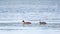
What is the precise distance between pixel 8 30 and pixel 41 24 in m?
0.99

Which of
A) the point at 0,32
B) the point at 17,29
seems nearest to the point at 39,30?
the point at 17,29

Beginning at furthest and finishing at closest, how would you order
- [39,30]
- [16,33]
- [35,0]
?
[35,0] → [39,30] → [16,33]

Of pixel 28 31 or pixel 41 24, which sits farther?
pixel 41 24

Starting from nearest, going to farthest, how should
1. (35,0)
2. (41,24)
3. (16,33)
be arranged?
(16,33) < (41,24) < (35,0)

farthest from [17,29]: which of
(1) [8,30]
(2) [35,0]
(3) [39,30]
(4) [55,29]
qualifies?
(2) [35,0]

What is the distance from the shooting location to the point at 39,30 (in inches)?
166

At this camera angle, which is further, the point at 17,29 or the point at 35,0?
the point at 35,0

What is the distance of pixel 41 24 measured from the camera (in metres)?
4.83

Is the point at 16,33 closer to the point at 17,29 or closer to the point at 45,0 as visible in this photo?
the point at 17,29

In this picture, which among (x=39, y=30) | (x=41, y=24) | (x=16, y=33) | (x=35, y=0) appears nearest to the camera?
(x=16, y=33)

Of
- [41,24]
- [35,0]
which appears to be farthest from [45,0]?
[41,24]

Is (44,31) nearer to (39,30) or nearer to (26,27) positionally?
(39,30)

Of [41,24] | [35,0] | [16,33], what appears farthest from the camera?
[35,0]

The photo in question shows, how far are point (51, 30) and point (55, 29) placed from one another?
128mm
